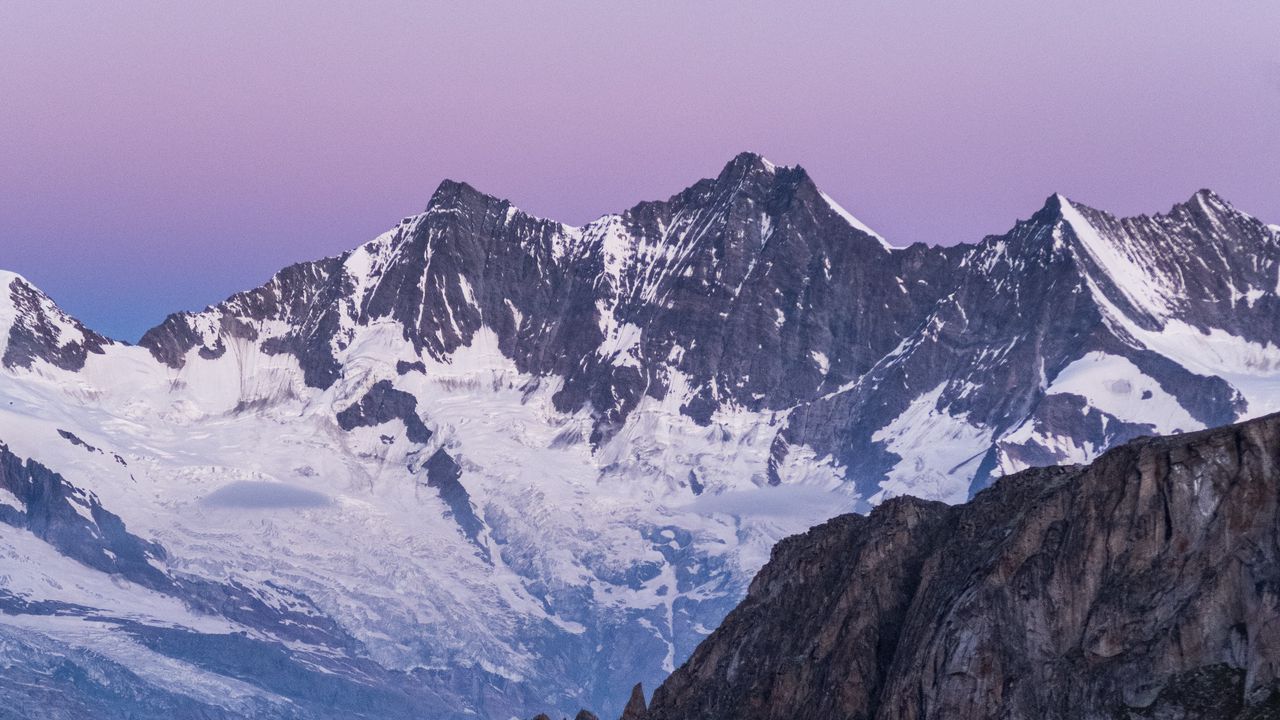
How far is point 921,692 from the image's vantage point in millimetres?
160125

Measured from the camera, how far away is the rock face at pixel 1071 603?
146m

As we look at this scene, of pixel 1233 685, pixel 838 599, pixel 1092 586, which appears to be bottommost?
pixel 1233 685

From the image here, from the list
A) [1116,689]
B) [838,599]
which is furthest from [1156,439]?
[838,599]

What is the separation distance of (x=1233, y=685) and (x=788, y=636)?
4765cm

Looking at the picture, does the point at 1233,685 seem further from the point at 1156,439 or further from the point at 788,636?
the point at 788,636

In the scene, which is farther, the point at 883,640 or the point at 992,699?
the point at 883,640

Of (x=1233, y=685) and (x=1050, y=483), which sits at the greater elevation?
(x=1050, y=483)

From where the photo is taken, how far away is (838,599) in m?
180

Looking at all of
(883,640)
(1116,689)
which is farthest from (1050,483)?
(1116,689)

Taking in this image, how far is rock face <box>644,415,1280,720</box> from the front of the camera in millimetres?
146500

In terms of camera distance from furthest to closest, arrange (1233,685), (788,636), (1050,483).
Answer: (788,636)
(1050,483)
(1233,685)

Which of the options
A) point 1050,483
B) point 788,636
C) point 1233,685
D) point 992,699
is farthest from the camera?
point 788,636

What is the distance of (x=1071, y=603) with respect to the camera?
156625 mm

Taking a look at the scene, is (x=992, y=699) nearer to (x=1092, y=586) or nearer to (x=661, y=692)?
(x=1092, y=586)
